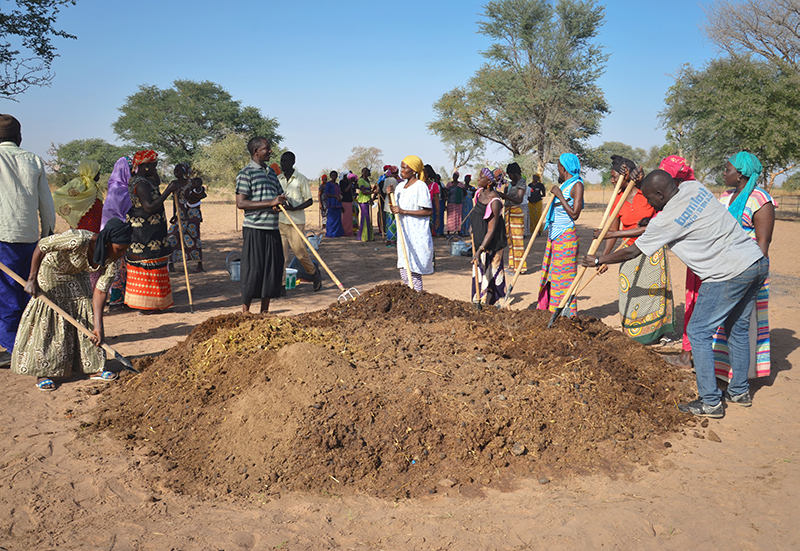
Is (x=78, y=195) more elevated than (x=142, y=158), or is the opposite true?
(x=142, y=158)

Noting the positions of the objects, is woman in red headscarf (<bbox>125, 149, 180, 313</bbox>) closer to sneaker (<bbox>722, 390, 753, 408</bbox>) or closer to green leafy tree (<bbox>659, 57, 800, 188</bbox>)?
sneaker (<bbox>722, 390, 753, 408</bbox>)

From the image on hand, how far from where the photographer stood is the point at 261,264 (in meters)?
5.38

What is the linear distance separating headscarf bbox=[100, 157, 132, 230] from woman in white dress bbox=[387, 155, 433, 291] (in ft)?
9.72

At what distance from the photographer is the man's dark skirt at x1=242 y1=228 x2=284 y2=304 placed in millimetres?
5324

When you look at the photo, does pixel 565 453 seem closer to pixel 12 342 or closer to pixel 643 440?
pixel 643 440

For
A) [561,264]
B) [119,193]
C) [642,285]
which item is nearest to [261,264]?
[119,193]

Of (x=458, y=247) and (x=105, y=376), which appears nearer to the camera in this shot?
(x=105, y=376)

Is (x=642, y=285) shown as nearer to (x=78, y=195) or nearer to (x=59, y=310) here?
(x=59, y=310)

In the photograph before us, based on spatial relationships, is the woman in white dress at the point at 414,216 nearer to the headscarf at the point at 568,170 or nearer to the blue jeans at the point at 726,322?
the headscarf at the point at 568,170

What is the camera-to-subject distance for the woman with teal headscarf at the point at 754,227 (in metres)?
4.20

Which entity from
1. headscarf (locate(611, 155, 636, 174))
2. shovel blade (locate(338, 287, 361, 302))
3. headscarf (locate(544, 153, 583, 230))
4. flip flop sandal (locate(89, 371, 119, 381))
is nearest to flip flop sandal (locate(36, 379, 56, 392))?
flip flop sandal (locate(89, 371, 119, 381))

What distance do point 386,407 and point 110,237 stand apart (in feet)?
8.10

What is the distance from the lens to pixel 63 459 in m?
3.29

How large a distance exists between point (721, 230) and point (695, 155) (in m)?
23.7
